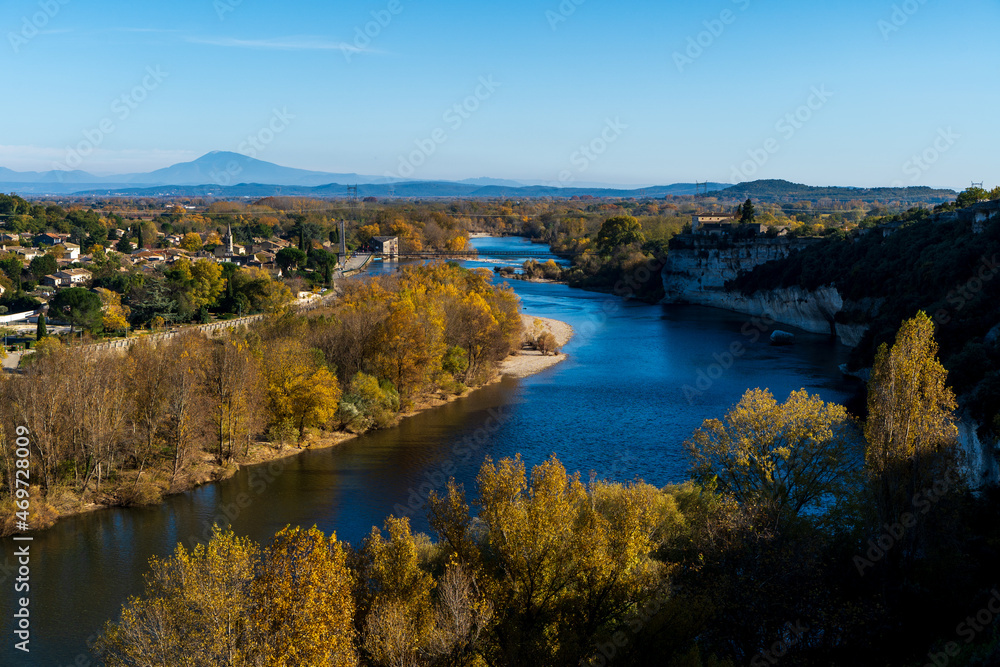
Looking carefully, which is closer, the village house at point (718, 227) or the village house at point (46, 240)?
the village house at point (718, 227)

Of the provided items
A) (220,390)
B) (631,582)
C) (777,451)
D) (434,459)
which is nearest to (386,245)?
(220,390)

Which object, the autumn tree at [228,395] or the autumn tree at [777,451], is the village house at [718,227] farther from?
the autumn tree at [777,451]

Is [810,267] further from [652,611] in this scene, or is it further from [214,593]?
[214,593]

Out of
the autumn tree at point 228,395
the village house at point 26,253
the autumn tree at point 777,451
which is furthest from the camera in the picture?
the village house at point 26,253

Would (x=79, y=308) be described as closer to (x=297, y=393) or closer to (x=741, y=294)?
(x=297, y=393)

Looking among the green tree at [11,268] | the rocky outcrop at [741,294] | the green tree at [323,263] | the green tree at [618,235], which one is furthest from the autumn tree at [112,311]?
the green tree at [618,235]

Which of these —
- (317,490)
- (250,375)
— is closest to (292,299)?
(250,375)
